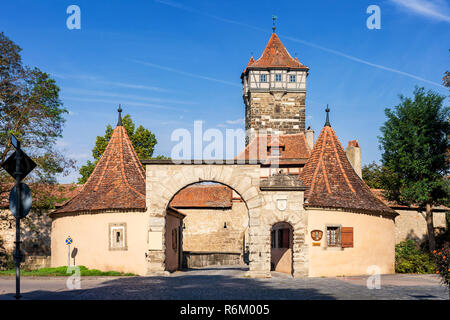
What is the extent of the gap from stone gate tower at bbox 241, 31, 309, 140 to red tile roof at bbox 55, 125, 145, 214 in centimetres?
2690

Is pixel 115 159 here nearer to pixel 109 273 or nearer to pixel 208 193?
pixel 109 273

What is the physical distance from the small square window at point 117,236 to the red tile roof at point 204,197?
19.1m

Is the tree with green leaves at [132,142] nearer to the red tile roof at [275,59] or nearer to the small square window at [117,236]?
the red tile roof at [275,59]

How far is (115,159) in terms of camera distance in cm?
2461

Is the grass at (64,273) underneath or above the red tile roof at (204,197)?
underneath

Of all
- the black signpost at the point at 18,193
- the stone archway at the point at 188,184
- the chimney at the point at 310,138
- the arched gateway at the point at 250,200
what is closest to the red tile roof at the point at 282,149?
the chimney at the point at 310,138

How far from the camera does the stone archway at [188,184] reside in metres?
21.0

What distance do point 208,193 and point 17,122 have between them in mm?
21255

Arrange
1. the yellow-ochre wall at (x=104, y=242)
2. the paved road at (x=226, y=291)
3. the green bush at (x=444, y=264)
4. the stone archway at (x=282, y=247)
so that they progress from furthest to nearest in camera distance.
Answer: the stone archway at (x=282, y=247) < the yellow-ochre wall at (x=104, y=242) < the paved road at (x=226, y=291) < the green bush at (x=444, y=264)

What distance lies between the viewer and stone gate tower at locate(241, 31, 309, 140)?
5116cm

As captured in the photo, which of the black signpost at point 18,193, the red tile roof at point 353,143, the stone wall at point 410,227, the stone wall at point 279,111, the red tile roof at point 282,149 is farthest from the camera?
the stone wall at point 279,111

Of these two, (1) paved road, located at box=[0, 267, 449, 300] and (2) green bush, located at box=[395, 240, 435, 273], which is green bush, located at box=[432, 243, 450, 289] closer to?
(1) paved road, located at box=[0, 267, 449, 300]
